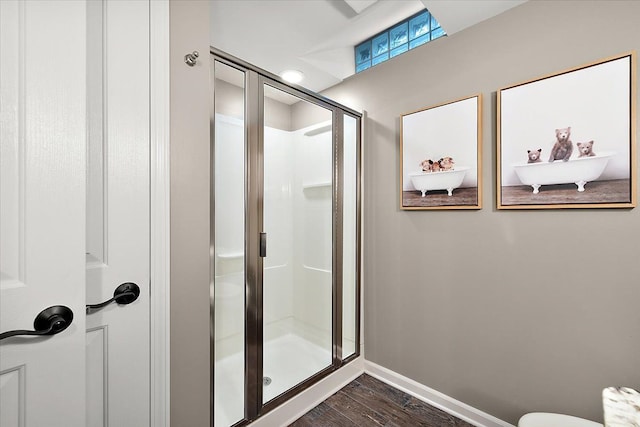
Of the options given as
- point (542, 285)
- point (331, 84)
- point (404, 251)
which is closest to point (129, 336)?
point (404, 251)

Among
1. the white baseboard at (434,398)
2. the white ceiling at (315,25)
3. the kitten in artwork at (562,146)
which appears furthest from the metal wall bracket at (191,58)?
the white baseboard at (434,398)

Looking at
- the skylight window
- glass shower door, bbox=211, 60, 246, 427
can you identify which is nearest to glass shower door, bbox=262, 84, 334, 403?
glass shower door, bbox=211, 60, 246, 427

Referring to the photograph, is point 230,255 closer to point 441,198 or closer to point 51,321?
point 51,321

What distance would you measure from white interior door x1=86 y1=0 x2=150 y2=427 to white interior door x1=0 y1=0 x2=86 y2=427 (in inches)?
3.7

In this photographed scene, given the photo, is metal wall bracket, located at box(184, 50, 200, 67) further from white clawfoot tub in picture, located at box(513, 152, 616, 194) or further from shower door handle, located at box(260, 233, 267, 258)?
white clawfoot tub in picture, located at box(513, 152, 616, 194)

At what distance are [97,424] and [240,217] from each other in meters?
0.91

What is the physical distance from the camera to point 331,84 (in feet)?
7.77

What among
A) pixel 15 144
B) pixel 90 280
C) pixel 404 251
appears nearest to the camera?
pixel 15 144

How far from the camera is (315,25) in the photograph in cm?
178

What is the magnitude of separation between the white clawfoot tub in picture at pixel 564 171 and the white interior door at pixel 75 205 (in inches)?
68.5

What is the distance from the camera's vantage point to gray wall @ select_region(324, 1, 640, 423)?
1.27 meters

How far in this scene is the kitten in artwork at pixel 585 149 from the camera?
128 centimetres

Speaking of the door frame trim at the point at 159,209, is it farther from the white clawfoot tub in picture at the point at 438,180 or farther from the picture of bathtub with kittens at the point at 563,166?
the picture of bathtub with kittens at the point at 563,166

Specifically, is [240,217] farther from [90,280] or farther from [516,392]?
[516,392]
